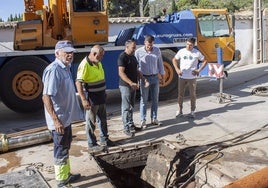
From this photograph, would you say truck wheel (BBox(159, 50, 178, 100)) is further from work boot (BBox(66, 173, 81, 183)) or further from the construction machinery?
work boot (BBox(66, 173, 81, 183))

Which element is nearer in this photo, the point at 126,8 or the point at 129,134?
the point at 129,134

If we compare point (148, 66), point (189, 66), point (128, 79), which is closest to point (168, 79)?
point (189, 66)

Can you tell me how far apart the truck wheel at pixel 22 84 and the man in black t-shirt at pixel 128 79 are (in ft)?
10.7

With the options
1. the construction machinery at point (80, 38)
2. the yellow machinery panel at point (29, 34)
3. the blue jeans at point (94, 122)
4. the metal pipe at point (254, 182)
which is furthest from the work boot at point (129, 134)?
the metal pipe at point (254, 182)

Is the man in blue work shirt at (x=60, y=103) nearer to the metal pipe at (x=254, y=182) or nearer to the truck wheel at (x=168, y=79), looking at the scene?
the metal pipe at (x=254, y=182)

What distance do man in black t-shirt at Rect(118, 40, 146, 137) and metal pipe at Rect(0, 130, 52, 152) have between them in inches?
59.5

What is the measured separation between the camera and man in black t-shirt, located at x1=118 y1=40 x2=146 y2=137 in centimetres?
673

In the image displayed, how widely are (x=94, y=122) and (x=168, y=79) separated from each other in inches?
192

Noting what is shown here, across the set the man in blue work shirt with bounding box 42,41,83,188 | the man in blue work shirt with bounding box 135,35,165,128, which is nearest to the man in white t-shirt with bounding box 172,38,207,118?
the man in blue work shirt with bounding box 135,35,165,128

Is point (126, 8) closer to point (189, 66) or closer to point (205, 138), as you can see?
point (189, 66)

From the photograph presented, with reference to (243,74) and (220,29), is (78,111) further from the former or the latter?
(243,74)

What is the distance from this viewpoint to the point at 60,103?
14.5 feet

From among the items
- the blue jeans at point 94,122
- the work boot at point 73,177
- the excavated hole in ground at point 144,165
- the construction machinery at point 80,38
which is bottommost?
the excavated hole in ground at point 144,165

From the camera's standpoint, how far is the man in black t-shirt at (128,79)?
6734mm
